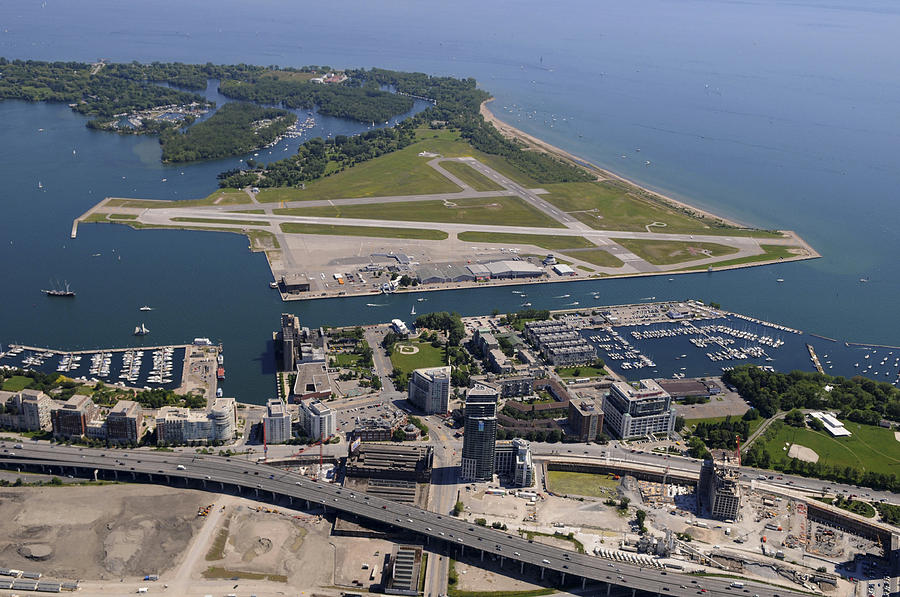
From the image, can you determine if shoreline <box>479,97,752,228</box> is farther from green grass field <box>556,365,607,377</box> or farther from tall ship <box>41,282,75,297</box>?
tall ship <box>41,282,75,297</box>

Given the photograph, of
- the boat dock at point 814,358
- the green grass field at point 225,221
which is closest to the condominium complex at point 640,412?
the boat dock at point 814,358

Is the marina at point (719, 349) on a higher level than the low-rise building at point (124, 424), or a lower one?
higher

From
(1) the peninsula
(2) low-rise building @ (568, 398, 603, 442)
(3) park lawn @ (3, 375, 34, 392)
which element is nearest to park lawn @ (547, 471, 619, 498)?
(2) low-rise building @ (568, 398, 603, 442)

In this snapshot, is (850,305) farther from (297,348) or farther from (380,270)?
(297,348)

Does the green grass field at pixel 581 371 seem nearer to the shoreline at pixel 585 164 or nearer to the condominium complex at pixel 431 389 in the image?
the condominium complex at pixel 431 389

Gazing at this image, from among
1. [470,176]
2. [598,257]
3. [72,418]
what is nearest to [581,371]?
[598,257]

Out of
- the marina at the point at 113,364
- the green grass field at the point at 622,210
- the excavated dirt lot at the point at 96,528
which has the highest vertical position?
the green grass field at the point at 622,210

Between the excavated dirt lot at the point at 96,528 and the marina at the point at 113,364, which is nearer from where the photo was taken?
the excavated dirt lot at the point at 96,528
